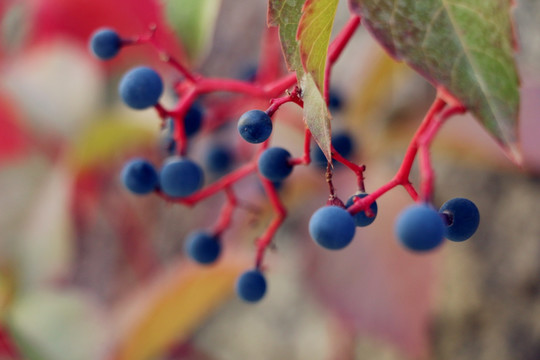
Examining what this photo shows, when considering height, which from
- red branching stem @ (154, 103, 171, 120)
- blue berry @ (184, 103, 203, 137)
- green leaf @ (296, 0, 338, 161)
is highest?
green leaf @ (296, 0, 338, 161)

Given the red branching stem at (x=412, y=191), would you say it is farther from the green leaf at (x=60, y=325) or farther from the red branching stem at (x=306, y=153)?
the green leaf at (x=60, y=325)

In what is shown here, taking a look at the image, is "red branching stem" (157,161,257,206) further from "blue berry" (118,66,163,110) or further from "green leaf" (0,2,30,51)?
"green leaf" (0,2,30,51)

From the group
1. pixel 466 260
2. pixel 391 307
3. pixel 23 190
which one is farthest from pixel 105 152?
pixel 466 260

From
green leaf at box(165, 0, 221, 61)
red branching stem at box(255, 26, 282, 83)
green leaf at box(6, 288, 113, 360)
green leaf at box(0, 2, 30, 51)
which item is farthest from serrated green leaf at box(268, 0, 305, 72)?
green leaf at box(0, 2, 30, 51)

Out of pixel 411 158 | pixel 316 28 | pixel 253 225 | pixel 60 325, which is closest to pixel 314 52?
pixel 316 28

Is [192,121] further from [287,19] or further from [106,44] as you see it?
[287,19]

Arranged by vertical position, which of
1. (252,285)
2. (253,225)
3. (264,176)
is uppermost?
(264,176)

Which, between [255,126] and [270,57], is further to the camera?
[270,57]
